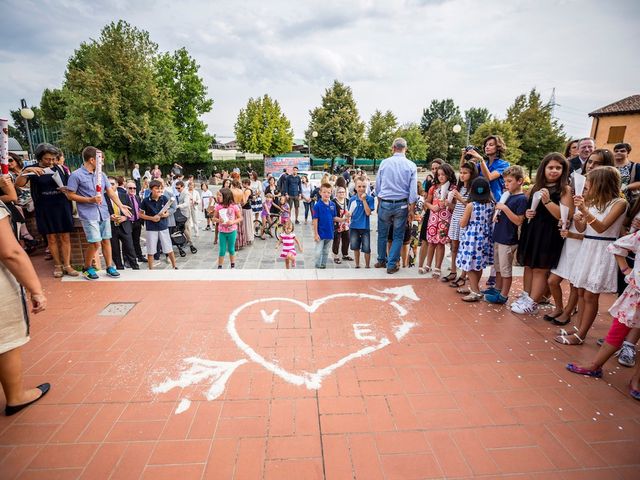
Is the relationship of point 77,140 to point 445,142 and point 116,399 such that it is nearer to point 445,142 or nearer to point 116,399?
point 116,399

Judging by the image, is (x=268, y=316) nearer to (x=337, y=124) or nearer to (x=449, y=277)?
(x=449, y=277)

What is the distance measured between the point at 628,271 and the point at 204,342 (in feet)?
14.5

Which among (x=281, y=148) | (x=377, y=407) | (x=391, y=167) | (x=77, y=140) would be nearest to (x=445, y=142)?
(x=281, y=148)

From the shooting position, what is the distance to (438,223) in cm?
600

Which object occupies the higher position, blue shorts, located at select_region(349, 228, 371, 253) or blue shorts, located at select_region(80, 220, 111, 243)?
blue shorts, located at select_region(80, 220, 111, 243)

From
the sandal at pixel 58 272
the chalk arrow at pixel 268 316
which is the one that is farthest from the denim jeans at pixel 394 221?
the sandal at pixel 58 272

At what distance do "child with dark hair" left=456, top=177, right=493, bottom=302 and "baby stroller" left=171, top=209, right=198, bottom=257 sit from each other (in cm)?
718

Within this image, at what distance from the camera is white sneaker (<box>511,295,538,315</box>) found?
→ 4.71 m

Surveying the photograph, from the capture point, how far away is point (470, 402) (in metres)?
3.00

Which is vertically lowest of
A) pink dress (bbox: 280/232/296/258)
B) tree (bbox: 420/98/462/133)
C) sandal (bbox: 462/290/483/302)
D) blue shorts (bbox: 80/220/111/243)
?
sandal (bbox: 462/290/483/302)

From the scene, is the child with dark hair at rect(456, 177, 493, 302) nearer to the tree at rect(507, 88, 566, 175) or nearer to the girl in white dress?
the girl in white dress

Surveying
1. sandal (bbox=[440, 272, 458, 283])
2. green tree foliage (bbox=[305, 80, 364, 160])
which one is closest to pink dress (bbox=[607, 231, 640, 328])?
sandal (bbox=[440, 272, 458, 283])

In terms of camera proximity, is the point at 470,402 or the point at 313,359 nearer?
the point at 470,402

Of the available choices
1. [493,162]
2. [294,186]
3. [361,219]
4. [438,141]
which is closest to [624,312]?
[493,162]
